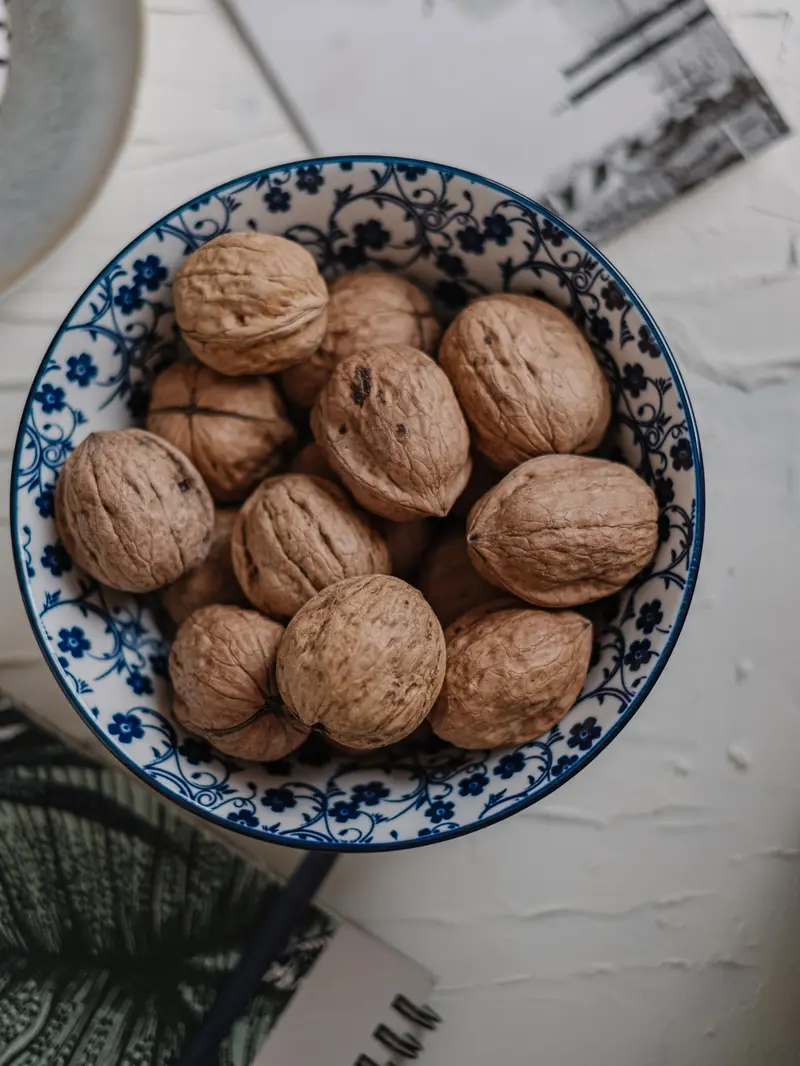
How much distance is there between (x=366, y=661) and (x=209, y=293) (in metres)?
0.26

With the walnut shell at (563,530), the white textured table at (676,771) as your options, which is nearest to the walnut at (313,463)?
the walnut shell at (563,530)

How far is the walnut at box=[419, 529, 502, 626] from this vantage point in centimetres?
64

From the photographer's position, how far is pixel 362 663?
1.78 ft

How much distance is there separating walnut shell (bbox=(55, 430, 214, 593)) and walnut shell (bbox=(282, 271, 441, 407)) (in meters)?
0.12

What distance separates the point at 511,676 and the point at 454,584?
0.32ft

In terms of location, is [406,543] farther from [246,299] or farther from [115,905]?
→ [115,905]

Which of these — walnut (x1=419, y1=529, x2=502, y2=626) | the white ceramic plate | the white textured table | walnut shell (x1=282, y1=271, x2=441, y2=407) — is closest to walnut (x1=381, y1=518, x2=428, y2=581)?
walnut (x1=419, y1=529, x2=502, y2=626)

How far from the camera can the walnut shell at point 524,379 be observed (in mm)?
600

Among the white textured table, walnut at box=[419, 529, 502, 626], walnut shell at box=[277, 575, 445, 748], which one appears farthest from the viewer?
the white textured table

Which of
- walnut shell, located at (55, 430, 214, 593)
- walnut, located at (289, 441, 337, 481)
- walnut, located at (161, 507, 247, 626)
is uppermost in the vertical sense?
walnut shell, located at (55, 430, 214, 593)

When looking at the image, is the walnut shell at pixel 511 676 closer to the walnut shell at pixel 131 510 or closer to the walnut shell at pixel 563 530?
the walnut shell at pixel 563 530

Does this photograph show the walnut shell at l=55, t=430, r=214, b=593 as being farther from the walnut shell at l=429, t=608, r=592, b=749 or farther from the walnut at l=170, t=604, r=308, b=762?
the walnut shell at l=429, t=608, r=592, b=749

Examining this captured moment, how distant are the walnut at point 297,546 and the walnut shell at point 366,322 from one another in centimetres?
9

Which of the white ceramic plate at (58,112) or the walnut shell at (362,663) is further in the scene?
the white ceramic plate at (58,112)
